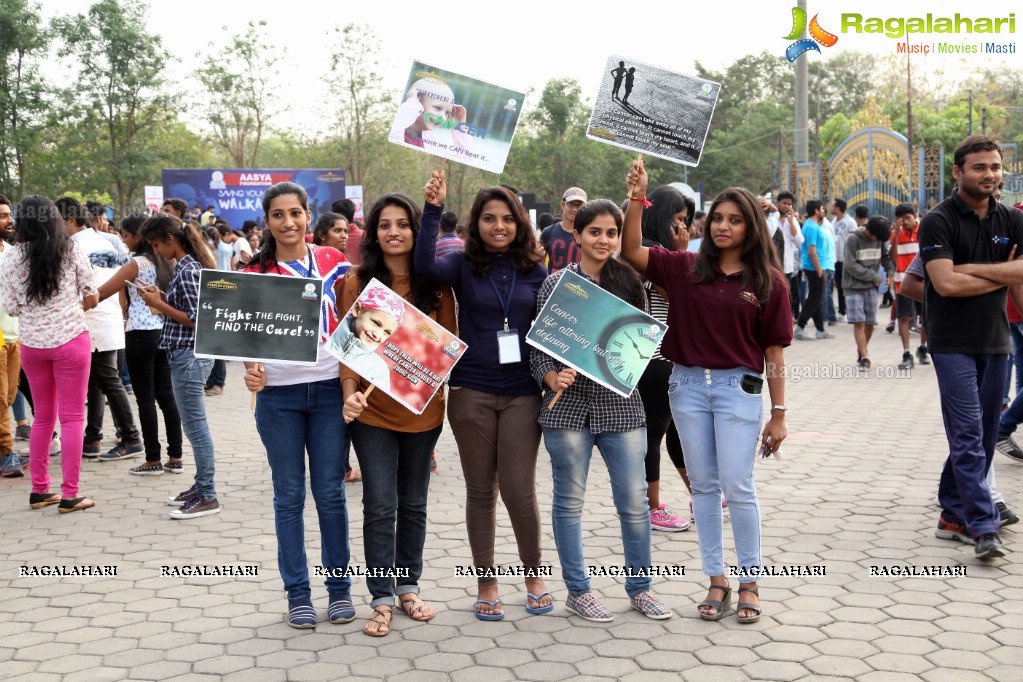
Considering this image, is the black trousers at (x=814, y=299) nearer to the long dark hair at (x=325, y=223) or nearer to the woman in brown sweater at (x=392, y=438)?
the long dark hair at (x=325, y=223)

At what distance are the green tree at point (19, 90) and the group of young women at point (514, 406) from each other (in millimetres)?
24925

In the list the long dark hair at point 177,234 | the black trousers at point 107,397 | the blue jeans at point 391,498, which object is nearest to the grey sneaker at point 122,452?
the black trousers at point 107,397

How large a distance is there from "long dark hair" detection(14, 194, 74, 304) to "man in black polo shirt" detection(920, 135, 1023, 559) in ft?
17.3

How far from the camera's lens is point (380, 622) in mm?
4426

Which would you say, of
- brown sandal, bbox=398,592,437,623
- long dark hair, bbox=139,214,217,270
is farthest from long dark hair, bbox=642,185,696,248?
long dark hair, bbox=139,214,217,270

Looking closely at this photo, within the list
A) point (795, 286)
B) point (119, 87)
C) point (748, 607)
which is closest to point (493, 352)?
point (748, 607)

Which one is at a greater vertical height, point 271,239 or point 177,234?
point 177,234

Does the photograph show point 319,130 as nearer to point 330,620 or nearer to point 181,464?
point 181,464

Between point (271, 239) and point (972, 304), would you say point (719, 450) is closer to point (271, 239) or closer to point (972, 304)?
point (972, 304)

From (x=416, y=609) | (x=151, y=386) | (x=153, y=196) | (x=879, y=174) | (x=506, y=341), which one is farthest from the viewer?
(x=153, y=196)

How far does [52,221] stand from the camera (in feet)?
21.6

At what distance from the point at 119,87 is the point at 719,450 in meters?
32.1

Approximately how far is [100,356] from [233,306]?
14.0 feet

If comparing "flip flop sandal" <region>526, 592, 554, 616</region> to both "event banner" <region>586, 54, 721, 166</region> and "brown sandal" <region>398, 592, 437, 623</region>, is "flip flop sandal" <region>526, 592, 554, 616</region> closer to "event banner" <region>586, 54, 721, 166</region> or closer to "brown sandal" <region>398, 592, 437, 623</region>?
"brown sandal" <region>398, 592, 437, 623</region>
